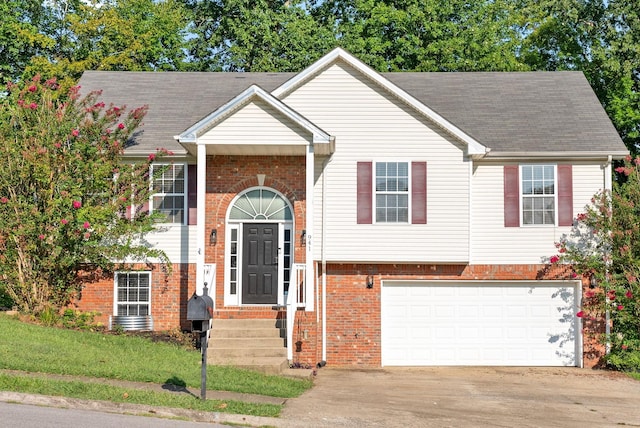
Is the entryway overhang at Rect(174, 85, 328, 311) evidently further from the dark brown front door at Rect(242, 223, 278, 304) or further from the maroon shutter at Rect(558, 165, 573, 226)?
the maroon shutter at Rect(558, 165, 573, 226)

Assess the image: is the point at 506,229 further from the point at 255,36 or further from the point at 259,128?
the point at 255,36

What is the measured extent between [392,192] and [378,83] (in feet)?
7.96

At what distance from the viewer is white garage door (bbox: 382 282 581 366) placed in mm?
19516

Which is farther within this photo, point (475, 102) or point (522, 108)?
point (475, 102)

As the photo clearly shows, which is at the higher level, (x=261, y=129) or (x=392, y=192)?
(x=261, y=129)

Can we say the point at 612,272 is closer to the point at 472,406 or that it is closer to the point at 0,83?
the point at 472,406

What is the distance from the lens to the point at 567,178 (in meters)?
19.5

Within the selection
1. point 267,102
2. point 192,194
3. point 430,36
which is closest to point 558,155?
point 267,102

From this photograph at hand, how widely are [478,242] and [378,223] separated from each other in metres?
2.35

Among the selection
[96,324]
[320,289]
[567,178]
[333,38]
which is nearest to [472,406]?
[320,289]

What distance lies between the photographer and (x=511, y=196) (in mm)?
19578

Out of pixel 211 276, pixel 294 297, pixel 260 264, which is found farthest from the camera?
pixel 260 264

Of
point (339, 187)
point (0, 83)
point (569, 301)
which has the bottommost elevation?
point (569, 301)

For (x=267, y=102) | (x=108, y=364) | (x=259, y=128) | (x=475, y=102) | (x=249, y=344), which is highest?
(x=475, y=102)
